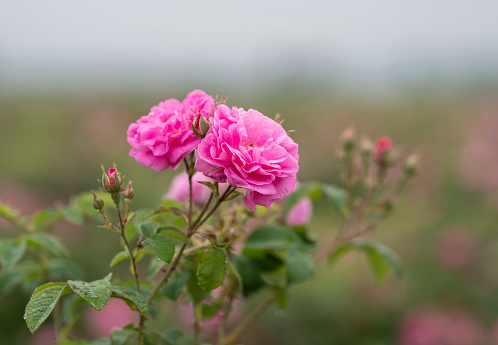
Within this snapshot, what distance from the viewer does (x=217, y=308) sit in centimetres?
87

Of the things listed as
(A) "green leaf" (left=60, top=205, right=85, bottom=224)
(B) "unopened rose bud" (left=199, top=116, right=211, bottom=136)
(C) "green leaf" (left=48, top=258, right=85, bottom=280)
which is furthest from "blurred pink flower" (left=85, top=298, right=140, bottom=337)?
(B) "unopened rose bud" (left=199, top=116, right=211, bottom=136)

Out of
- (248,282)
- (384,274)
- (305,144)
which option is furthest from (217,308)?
(305,144)

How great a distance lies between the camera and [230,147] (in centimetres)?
54

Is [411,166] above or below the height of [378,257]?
above

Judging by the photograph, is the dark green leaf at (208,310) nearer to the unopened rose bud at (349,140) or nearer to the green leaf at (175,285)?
the green leaf at (175,285)

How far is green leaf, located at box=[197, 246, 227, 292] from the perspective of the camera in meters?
0.59

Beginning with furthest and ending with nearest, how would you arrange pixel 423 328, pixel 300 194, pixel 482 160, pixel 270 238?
pixel 482 160 → pixel 423 328 → pixel 300 194 → pixel 270 238

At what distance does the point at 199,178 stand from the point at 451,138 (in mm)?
5216

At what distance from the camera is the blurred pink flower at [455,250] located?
2.28 m

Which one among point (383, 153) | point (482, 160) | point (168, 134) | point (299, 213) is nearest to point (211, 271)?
point (168, 134)

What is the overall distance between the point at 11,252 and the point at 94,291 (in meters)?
0.32

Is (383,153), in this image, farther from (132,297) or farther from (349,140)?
(132,297)

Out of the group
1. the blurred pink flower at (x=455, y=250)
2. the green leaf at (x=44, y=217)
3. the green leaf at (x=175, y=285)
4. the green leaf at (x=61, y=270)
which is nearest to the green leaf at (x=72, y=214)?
the green leaf at (x=44, y=217)

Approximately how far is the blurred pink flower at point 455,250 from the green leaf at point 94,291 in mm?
2054
